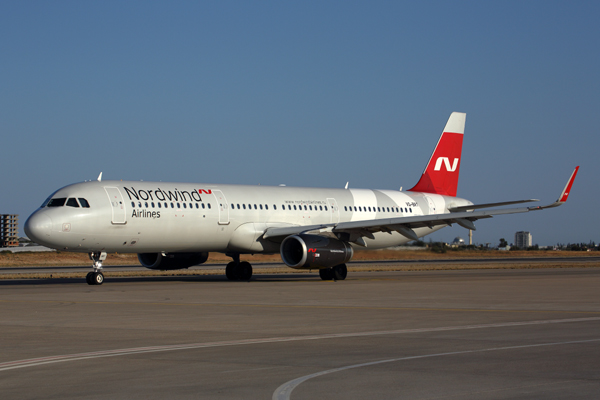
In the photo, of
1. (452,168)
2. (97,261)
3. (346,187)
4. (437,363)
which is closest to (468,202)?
(452,168)

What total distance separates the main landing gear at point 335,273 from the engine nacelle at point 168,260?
5.76 m

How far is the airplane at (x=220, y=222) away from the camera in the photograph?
26.8m

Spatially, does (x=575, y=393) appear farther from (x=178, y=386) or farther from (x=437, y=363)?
(x=178, y=386)

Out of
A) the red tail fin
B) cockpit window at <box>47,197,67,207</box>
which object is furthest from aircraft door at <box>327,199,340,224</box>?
cockpit window at <box>47,197,67,207</box>

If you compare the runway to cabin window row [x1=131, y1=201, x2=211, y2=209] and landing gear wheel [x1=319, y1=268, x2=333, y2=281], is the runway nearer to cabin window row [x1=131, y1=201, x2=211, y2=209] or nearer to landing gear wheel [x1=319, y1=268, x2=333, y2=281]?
cabin window row [x1=131, y1=201, x2=211, y2=209]

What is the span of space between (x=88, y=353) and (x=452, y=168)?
110 ft

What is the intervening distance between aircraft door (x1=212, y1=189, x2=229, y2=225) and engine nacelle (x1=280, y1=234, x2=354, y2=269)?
2719 mm

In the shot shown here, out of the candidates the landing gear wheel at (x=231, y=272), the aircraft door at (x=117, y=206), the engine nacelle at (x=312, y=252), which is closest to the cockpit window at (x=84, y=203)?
the aircraft door at (x=117, y=206)

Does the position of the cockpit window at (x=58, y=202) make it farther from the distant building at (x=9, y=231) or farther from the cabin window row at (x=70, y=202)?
the distant building at (x=9, y=231)

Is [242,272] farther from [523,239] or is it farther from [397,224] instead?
[523,239]

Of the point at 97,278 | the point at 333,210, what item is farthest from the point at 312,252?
the point at 97,278

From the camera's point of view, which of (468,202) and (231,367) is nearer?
(231,367)

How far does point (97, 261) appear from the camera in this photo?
27.3 meters

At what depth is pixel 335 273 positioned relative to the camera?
1221 inches
